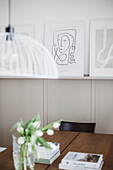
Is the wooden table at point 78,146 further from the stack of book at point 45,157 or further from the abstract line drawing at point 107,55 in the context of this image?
→ the abstract line drawing at point 107,55

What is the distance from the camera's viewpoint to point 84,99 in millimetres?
3930

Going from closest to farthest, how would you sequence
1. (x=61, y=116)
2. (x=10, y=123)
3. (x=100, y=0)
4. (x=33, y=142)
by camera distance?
(x=33, y=142)
(x=100, y=0)
(x=61, y=116)
(x=10, y=123)

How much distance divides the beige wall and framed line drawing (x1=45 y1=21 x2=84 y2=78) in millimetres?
92

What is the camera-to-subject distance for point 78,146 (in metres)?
2.55

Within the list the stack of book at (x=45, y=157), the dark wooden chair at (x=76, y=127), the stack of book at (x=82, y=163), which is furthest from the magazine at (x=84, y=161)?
the dark wooden chair at (x=76, y=127)

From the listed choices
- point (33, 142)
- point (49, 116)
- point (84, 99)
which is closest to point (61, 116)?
point (49, 116)

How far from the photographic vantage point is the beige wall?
12.6ft

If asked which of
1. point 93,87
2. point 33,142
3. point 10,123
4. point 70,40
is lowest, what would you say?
point 10,123

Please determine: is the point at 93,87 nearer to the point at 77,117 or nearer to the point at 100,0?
the point at 77,117

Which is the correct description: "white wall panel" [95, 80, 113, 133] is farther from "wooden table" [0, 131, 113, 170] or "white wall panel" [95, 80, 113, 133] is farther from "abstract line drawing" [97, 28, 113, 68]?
"wooden table" [0, 131, 113, 170]

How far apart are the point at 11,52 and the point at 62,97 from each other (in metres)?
2.72

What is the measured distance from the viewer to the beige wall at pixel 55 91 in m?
3.85

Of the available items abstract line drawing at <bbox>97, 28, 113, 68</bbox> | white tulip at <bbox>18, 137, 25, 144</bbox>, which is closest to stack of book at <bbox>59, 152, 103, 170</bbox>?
white tulip at <bbox>18, 137, 25, 144</bbox>

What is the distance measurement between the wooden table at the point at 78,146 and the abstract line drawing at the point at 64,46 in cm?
128
